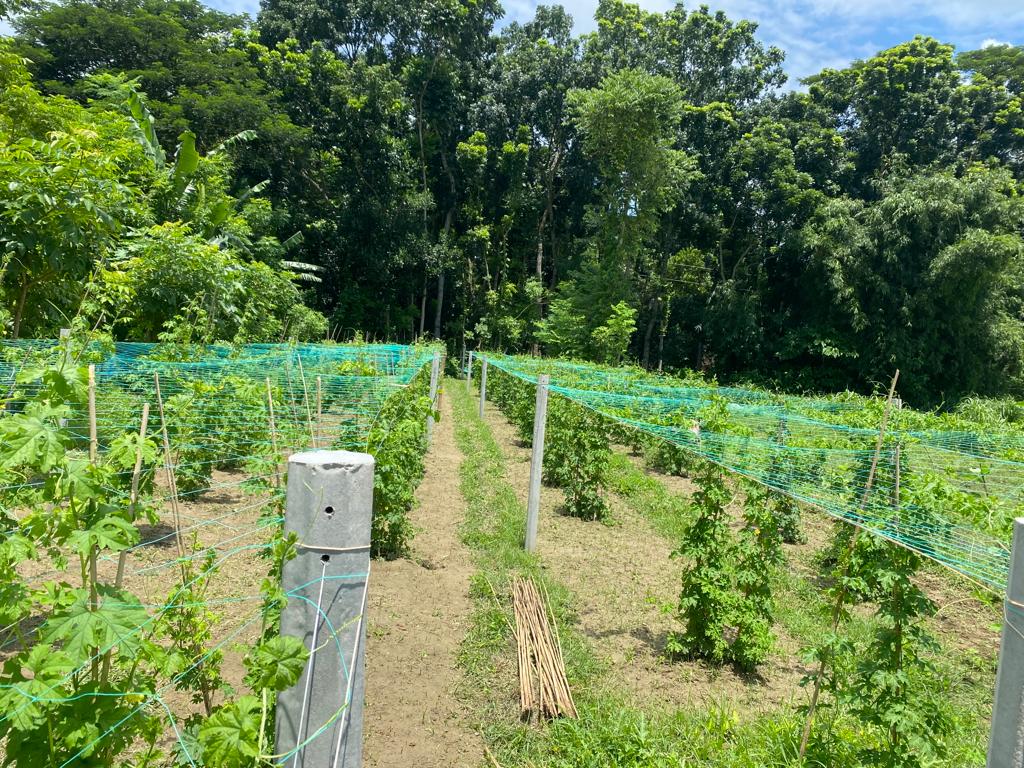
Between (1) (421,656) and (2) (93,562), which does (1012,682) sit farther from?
(1) (421,656)

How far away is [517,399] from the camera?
13.7 metres

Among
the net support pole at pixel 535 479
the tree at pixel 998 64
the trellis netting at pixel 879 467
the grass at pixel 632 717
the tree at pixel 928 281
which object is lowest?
the grass at pixel 632 717

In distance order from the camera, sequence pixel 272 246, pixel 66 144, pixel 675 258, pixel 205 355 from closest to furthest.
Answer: pixel 66 144 < pixel 205 355 < pixel 272 246 < pixel 675 258

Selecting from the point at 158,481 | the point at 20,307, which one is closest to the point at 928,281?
the point at 158,481

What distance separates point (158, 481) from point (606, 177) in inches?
960

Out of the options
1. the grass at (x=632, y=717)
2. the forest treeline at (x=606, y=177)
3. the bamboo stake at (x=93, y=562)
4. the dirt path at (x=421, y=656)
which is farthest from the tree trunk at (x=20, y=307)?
the forest treeline at (x=606, y=177)

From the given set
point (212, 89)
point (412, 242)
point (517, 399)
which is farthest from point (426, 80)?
point (517, 399)

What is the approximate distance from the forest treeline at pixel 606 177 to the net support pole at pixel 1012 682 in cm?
1910

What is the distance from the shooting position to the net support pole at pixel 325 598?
1569mm

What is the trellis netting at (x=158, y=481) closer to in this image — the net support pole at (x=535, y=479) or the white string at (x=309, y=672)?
the white string at (x=309, y=672)

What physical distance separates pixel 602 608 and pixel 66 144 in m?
6.88

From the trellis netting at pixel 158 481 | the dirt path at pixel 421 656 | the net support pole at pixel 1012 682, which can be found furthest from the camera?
the dirt path at pixel 421 656

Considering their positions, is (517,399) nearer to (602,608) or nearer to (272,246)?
(602,608)

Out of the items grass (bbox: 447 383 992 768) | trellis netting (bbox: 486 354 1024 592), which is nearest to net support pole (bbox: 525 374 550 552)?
grass (bbox: 447 383 992 768)
